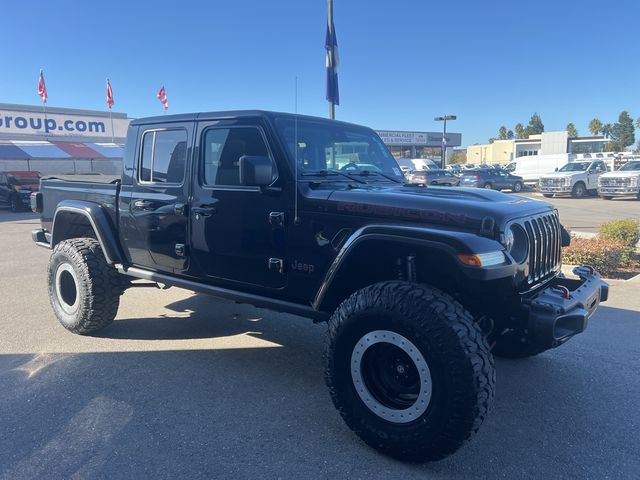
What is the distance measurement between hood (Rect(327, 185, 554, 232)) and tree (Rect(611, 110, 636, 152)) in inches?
3801

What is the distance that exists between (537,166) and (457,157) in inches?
2938

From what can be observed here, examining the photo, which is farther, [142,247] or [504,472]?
[142,247]

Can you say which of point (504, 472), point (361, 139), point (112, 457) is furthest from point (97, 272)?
point (504, 472)

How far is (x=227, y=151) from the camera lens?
3758 mm

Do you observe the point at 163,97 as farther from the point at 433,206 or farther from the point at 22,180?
the point at 433,206

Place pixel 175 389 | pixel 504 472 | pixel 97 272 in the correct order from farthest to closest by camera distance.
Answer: pixel 97 272, pixel 175 389, pixel 504 472

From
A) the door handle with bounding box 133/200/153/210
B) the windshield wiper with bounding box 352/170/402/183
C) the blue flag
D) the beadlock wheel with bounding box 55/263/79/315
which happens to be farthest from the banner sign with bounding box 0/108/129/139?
the windshield wiper with bounding box 352/170/402/183

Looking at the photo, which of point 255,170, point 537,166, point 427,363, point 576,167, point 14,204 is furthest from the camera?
point 537,166

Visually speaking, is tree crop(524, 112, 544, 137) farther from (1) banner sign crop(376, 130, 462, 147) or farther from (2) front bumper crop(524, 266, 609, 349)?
(2) front bumper crop(524, 266, 609, 349)

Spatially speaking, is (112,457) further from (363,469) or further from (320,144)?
(320,144)

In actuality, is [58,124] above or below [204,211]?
above

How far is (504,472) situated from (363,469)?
777mm

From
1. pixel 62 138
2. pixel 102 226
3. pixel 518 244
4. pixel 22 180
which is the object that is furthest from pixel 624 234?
pixel 62 138

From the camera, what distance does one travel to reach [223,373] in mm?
3988
